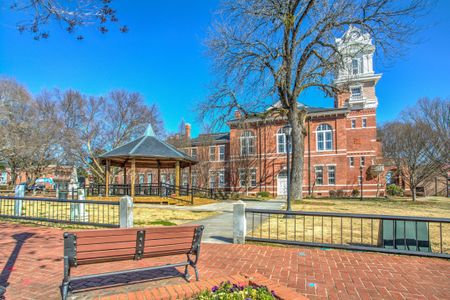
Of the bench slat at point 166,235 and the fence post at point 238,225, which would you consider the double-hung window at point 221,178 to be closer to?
the fence post at point 238,225

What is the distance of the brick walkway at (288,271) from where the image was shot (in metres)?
4.10

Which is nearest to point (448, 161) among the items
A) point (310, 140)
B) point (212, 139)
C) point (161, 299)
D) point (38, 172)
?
point (310, 140)

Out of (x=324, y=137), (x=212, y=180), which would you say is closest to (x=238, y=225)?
(x=324, y=137)

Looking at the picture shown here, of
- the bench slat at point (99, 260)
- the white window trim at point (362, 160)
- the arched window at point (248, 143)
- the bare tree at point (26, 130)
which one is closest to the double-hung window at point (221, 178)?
the arched window at point (248, 143)

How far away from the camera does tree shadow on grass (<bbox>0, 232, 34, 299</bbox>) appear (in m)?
4.39

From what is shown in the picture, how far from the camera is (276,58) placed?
62.5 feet

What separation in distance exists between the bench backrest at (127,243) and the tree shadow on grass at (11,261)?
78cm

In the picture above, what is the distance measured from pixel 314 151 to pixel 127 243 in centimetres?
3299

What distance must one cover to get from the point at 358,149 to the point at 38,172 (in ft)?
122

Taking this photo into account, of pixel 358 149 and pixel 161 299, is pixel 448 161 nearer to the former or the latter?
pixel 358 149

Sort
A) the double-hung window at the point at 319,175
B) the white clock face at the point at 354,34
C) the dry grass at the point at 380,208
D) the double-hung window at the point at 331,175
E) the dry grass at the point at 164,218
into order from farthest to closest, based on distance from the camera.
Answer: the double-hung window at the point at 319,175 → the double-hung window at the point at 331,175 → the white clock face at the point at 354,34 → the dry grass at the point at 380,208 → the dry grass at the point at 164,218

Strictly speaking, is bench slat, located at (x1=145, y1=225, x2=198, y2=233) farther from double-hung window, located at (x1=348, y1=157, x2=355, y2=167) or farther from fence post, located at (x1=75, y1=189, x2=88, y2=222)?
double-hung window, located at (x1=348, y1=157, x2=355, y2=167)

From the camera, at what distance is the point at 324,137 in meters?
34.2

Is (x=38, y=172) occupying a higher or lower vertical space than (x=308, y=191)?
higher
